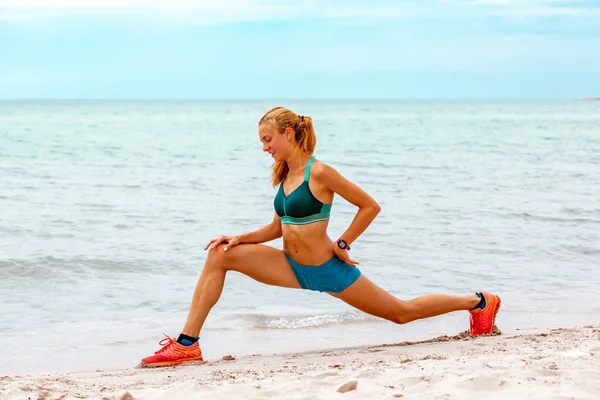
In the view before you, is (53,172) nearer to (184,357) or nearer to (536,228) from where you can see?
(536,228)

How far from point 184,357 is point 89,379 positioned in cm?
66

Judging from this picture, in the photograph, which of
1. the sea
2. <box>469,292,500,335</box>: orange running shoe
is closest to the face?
the sea

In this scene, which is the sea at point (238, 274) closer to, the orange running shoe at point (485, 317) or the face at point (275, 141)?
the orange running shoe at point (485, 317)

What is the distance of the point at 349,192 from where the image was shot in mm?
5434

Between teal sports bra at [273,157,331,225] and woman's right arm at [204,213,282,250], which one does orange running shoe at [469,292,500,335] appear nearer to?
teal sports bra at [273,157,331,225]

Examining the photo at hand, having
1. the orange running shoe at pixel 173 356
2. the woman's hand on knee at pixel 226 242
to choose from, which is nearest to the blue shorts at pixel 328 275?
the woman's hand on knee at pixel 226 242

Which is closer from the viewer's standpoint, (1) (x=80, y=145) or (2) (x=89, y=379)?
(2) (x=89, y=379)

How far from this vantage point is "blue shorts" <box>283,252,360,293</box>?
558 cm

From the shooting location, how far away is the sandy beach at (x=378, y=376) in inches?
157

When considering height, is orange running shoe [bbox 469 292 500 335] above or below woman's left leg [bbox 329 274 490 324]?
below

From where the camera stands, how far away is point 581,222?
41.5 ft

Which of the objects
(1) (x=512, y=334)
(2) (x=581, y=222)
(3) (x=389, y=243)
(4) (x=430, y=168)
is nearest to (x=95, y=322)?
(1) (x=512, y=334)

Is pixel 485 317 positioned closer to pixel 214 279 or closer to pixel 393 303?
pixel 393 303

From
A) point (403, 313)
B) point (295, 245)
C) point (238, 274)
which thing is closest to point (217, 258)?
point (295, 245)
